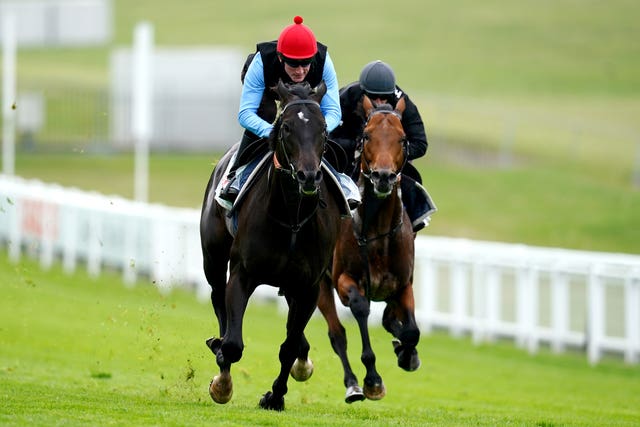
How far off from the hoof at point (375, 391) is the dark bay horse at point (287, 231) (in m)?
0.73

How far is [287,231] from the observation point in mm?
9508

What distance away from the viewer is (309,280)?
31.7 ft

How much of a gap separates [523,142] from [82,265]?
23245mm

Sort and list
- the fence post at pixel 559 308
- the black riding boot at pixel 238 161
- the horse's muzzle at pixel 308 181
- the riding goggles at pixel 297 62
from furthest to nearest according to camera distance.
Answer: the fence post at pixel 559 308 → the black riding boot at pixel 238 161 → the riding goggles at pixel 297 62 → the horse's muzzle at pixel 308 181

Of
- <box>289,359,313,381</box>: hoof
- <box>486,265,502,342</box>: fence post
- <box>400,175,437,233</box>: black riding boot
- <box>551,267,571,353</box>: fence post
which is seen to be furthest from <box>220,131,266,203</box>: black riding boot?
<box>486,265,502,342</box>: fence post

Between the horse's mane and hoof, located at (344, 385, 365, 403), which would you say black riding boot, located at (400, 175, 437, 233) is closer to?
hoof, located at (344, 385, 365, 403)

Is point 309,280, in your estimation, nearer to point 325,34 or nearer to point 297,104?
point 297,104

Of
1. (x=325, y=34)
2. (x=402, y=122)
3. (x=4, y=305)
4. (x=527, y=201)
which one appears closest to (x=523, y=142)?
(x=527, y=201)

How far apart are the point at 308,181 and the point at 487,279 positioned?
9.80 metres

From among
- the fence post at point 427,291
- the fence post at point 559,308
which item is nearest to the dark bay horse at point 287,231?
the fence post at point 559,308

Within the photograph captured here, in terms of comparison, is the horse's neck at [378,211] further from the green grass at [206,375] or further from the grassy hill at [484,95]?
the grassy hill at [484,95]

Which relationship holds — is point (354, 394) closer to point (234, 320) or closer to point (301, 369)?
point (301, 369)

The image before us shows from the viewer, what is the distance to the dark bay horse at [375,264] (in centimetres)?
1070

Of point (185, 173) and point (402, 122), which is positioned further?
point (185, 173)
